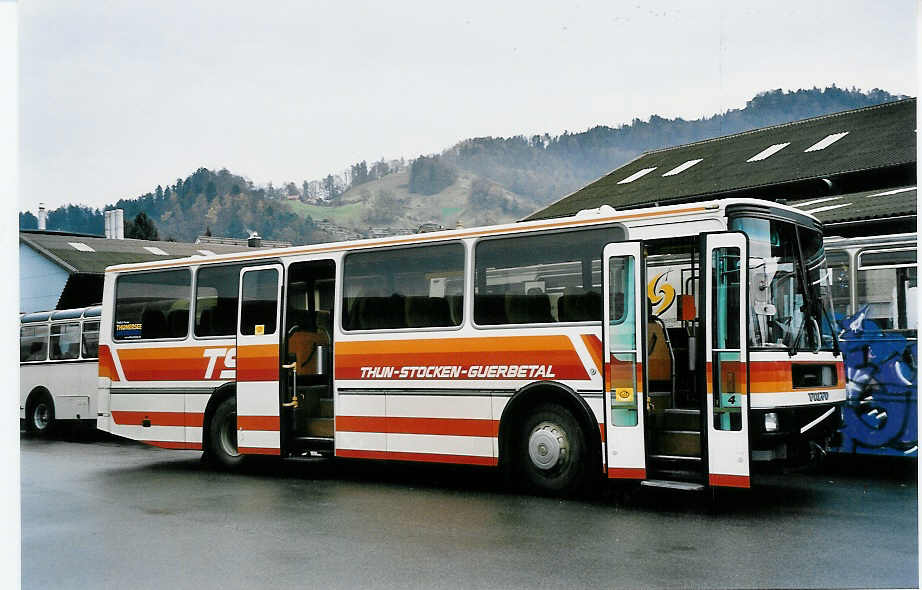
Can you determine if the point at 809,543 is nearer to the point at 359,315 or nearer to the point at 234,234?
the point at 359,315

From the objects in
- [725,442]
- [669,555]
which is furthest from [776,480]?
[669,555]

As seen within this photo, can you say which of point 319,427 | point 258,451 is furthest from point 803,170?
point 258,451

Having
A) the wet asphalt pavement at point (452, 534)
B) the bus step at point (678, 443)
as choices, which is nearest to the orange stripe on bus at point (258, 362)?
the wet asphalt pavement at point (452, 534)

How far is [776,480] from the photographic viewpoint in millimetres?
11203

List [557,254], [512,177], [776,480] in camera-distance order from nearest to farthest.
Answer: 1. [557,254]
2. [776,480]
3. [512,177]

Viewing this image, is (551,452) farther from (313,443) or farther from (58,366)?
(58,366)

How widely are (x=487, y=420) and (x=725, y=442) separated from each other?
257 centimetres

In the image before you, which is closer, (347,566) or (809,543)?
(347,566)

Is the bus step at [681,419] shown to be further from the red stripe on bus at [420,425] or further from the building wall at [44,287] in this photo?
the building wall at [44,287]

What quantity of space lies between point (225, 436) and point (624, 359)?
564 centimetres

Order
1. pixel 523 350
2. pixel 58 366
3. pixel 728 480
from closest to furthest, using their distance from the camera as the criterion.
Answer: pixel 728 480, pixel 523 350, pixel 58 366

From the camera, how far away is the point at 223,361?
41.3 feet

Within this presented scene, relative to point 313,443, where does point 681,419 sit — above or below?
above

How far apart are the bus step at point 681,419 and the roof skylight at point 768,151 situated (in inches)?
649
